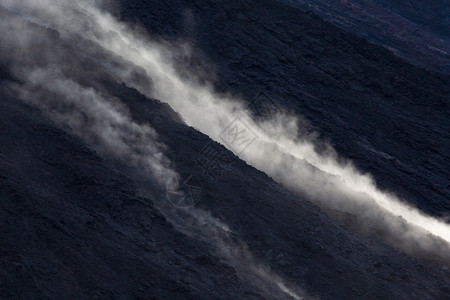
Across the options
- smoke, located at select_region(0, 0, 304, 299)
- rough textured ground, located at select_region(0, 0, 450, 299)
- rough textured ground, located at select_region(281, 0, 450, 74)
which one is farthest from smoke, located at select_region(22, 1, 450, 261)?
rough textured ground, located at select_region(281, 0, 450, 74)

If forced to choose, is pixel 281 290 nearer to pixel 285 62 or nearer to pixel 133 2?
pixel 285 62

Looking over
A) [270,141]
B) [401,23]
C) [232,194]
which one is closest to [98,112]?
[232,194]

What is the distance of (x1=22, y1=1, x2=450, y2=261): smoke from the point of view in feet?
53.3

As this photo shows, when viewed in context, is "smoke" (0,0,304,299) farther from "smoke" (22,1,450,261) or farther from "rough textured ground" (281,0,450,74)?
"rough textured ground" (281,0,450,74)

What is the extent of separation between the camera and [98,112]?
1538 cm

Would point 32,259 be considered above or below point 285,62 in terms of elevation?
below

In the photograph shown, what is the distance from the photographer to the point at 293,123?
2088 centimetres

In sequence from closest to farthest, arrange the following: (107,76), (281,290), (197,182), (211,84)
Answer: (281,290) → (197,182) → (107,76) → (211,84)

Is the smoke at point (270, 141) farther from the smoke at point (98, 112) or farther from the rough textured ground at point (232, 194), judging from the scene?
the smoke at point (98, 112)

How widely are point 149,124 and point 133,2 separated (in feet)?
38.6

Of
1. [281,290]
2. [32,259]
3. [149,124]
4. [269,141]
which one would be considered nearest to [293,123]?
[269,141]

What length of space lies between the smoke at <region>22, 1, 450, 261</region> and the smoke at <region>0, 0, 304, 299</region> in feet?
4.75

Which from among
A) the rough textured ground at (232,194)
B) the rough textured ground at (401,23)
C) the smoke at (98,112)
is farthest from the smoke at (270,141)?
the rough textured ground at (401,23)

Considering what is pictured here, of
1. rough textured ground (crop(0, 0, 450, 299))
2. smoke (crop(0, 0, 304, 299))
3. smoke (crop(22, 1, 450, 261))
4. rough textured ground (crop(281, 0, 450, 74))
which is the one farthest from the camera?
rough textured ground (crop(281, 0, 450, 74))
